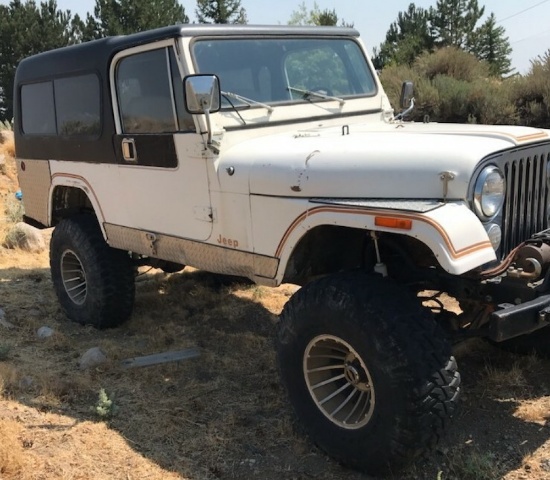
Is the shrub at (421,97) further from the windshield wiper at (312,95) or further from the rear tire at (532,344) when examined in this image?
the rear tire at (532,344)

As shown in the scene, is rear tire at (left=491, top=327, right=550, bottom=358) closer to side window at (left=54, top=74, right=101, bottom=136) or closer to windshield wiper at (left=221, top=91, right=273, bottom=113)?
windshield wiper at (left=221, top=91, right=273, bottom=113)

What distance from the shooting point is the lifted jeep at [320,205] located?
290cm

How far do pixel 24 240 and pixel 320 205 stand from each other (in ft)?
19.6

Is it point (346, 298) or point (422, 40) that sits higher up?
point (422, 40)

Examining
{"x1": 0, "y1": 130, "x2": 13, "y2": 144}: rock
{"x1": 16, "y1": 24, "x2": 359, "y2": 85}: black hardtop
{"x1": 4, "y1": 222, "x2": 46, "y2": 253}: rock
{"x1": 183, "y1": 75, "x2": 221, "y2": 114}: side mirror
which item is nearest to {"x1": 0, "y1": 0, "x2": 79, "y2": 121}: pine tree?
{"x1": 0, "y1": 130, "x2": 13, "y2": 144}: rock

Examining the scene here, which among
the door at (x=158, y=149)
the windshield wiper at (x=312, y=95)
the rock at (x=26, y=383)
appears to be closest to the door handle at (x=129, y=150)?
the door at (x=158, y=149)

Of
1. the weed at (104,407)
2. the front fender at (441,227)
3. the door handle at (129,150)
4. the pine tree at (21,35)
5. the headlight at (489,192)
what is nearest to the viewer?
the front fender at (441,227)

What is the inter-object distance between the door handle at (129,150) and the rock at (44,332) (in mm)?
1589

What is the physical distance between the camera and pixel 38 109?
5684mm

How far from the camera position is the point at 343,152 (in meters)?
3.32

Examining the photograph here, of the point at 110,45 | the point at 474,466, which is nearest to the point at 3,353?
the point at 110,45

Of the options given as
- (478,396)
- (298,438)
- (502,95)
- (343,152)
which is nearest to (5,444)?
(298,438)

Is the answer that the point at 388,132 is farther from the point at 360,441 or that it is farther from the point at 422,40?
the point at 422,40

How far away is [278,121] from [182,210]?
0.81 m
